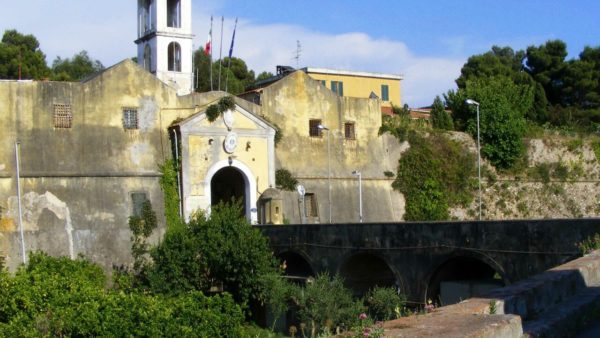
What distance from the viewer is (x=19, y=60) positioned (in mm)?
52781

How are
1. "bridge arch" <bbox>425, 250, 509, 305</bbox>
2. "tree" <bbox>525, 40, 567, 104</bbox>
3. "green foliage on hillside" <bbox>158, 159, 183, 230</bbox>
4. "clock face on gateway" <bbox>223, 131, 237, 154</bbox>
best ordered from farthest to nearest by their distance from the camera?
1. "tree" <bbox>525, 40, 567, 104</bbox>
2. "clock face on gateway" <bbox>223, 131, 237, 154</bbox>
3. "green foliage on hillside" <bbox>158, 159, 183, 230</bbox>
4. "bridge arch" <bbox>425, 250, 509, 305</bbox>

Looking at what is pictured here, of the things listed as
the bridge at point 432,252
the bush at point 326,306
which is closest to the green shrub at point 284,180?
the bridge at point 432,252

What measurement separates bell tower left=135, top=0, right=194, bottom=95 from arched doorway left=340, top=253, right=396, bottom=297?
1496cm

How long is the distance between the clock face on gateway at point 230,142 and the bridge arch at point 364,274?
9.26 meters

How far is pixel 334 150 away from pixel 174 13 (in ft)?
33.5

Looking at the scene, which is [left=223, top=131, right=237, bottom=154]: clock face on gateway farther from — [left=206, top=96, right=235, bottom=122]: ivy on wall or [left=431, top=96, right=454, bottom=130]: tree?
[left=431, top=96, right=454, bottom=130]: tree

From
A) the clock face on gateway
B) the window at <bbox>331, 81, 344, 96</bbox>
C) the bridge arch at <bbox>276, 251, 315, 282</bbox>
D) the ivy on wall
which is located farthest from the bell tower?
the window at <bbox>331, 81, 344, 96</bbox>

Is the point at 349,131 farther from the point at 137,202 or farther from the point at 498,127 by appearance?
the point at 137,202

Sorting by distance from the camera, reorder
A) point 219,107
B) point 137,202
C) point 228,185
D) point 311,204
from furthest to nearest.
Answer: point 228,185 → point 311,204 → point 219,107 → point 137,202

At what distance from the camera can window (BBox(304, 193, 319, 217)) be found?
3531cm

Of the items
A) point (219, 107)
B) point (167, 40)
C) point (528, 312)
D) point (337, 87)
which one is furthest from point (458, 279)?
point (337, 87)

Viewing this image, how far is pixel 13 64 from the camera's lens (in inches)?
2114

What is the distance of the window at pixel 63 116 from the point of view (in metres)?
30.1

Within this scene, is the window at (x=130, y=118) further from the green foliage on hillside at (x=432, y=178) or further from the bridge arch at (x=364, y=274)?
the green foliage on hillside at (x=432, y=178)
